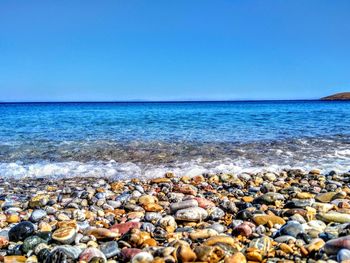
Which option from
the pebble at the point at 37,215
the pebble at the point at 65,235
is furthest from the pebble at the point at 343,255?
the pebble at the point at 37,215

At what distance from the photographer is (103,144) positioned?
34.3 feet

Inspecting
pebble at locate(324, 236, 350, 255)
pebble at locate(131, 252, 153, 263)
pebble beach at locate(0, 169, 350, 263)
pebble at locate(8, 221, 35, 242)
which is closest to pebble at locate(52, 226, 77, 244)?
pebble beach at locate(0, 169, 350, 263)

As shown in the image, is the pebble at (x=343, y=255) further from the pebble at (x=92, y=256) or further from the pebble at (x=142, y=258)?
the pebble at (x=92, y=256)

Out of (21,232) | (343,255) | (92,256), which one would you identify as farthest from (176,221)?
(343,255)

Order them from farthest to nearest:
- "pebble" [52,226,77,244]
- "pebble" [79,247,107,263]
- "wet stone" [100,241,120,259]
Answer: "pebble" [52,226,77,244], "wet stone" [100,241,120,259], "pebble" [79,247,107,263]

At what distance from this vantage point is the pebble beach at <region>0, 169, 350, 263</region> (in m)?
2.76

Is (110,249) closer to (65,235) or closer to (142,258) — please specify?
(142,258)

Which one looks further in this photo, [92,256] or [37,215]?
[37,215]

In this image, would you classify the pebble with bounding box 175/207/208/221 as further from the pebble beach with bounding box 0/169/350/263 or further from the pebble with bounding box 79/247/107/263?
the pebble with bounding box 79/247/107/263

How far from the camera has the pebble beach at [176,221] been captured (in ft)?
9.06

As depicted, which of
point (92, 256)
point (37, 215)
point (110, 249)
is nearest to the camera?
point (92, 256)

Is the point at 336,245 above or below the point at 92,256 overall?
above

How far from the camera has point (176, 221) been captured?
3.76 m

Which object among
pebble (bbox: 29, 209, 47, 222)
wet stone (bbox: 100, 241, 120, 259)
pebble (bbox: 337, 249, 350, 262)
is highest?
pebble (bbox: 337, 249, 350, 262)
